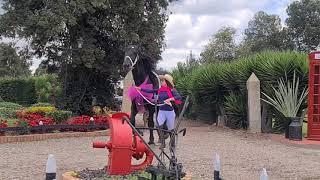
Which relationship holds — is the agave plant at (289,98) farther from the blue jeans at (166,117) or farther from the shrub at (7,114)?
the shrub at (7,114)

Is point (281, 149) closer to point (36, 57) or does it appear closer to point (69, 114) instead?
point (69, 114)

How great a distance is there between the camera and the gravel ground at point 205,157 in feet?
29.2

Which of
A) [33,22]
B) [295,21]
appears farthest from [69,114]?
[295,21]

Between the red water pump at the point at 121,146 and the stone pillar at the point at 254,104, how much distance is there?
855cm

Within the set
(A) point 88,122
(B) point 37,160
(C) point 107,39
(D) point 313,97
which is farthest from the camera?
(C) point 107,39

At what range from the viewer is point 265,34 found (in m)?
53.7

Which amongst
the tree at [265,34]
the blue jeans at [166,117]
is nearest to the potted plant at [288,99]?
the blue jeans at [166,117]

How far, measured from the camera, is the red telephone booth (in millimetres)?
13969

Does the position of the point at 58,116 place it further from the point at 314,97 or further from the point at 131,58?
the point at 314,97

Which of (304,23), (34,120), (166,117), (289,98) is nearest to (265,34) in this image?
(304,23)

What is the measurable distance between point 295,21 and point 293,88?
38096 mm

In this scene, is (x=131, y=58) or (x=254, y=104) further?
(x=254, y=104)

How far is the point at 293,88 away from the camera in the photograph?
584 inches

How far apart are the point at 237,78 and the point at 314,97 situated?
3.26 metres
